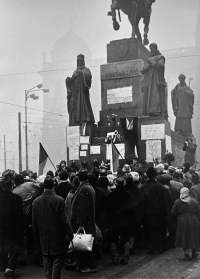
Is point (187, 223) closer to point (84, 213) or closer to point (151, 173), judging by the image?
point (151, 173)

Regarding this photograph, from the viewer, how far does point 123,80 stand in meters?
20.3

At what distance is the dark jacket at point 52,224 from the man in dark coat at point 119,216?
1.81 meters

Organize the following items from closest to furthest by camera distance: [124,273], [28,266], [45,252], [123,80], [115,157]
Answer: [45,252]
[124,273]
[28,266]
[115,157]
[123,80]

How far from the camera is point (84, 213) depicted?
26.0ft

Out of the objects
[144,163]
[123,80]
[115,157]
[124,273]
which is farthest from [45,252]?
[123,80]

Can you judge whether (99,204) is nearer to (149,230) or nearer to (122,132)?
(149,230)

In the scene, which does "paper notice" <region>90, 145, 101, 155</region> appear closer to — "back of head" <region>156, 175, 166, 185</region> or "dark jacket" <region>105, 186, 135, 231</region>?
"back of head" <region>156, 175, 166, 185</region>

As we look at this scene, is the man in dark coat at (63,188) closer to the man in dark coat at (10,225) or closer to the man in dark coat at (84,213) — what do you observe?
the man in dark coat at (84,213)

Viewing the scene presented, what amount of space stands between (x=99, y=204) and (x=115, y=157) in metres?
5.04

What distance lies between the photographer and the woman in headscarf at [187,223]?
892 cm

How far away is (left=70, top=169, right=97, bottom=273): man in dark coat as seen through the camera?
26.0 feet

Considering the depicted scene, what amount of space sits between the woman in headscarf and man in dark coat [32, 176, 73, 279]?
280 centimetres

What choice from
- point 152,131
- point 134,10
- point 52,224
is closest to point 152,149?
point 152,131

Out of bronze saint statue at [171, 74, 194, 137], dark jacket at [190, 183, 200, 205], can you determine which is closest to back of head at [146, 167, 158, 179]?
dark jacket at [190, 183, 200, 205]
